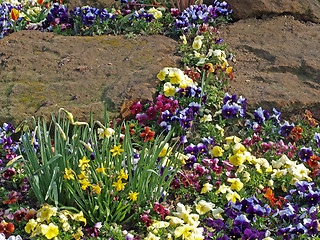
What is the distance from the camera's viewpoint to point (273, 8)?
5.10 metres

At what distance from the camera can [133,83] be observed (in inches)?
151

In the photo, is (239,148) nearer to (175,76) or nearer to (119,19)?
(175,76)

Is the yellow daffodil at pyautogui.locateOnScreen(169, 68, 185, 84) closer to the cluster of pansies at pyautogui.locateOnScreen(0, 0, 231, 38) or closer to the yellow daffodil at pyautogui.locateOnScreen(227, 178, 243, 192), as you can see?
the cluster of pansies at pyautogui.locateOnScreen(0, 0, 231, 38)

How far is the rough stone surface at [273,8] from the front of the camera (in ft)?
16.7

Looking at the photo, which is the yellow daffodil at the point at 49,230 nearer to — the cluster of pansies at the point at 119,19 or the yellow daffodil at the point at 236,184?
the yellow daffodil at the point at 236,184

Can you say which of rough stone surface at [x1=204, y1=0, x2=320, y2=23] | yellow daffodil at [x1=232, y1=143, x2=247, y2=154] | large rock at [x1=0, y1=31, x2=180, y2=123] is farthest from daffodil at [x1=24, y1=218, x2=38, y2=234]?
rough stone surface at [x1=204, y1=0, x2=320, y2=23]

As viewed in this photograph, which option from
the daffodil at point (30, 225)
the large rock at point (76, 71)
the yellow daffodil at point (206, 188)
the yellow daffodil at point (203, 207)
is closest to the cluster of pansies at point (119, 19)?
the large rock at point (76, 71)

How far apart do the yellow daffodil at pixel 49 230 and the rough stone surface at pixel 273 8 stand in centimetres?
370

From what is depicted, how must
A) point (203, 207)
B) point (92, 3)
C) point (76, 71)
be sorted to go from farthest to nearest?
point (92, 3) → point (76, 71) → point (203, 207)

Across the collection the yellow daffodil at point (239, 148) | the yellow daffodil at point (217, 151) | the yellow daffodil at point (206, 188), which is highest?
the yellow daffodil at point (239, 148)

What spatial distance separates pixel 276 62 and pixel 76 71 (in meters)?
2.11

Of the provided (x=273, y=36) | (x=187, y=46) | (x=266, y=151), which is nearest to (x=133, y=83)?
(x=187, y=46)

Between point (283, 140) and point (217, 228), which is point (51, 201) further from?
point (283, 140)

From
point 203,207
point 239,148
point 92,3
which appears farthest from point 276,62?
point 92,3
